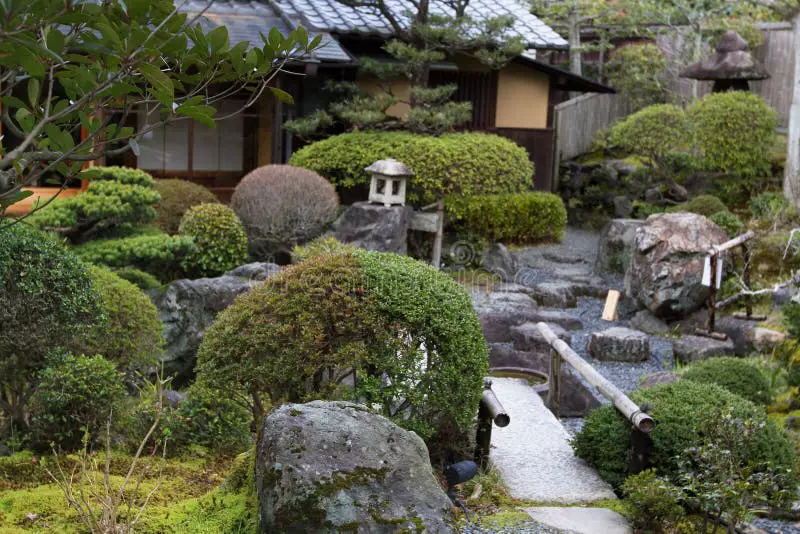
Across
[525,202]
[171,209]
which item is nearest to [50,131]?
[171,209]

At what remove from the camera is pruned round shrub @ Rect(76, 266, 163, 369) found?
22.7ft

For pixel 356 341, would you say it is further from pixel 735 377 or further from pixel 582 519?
pixel 735 377

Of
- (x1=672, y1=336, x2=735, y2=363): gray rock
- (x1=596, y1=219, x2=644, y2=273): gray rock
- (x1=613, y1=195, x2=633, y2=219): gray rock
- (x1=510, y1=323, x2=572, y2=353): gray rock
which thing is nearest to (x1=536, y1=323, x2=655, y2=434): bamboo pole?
(x1=510, y1=323, x2=572, y2=353): gray rock

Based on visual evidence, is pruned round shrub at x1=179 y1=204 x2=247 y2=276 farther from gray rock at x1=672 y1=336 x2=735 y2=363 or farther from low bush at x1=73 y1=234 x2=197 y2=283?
gray rock at x1=672 y1=336 x2=735 y2=363

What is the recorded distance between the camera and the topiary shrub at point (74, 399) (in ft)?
20.3

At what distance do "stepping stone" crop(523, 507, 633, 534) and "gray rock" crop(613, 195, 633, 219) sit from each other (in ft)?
46.7

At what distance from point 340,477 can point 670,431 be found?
3333mm

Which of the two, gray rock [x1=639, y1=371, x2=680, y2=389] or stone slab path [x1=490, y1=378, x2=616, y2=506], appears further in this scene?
gray rock [x1=639, y1=371, x2=680, y2=389]

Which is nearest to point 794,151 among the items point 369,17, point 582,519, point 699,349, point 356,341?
point 699,349

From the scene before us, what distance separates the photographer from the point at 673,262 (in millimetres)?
13219

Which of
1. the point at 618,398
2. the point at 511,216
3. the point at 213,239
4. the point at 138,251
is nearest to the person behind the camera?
the point at 618,398

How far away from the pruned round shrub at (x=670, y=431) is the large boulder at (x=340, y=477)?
9.08 ft

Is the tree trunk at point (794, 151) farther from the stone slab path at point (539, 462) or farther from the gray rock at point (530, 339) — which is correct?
the stone slab path at point (539, 462)

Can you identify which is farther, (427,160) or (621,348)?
(427,160)
